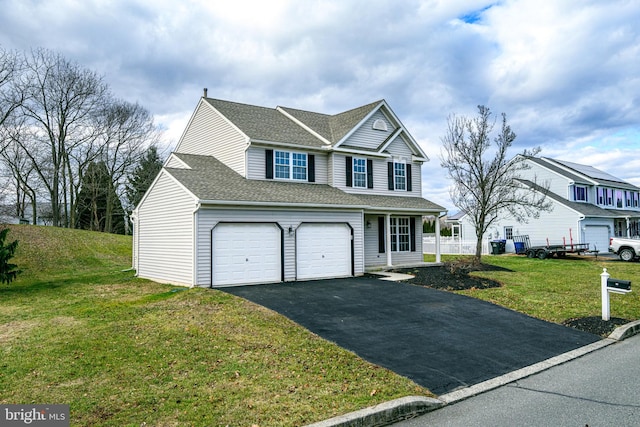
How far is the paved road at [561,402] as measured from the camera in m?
5.12

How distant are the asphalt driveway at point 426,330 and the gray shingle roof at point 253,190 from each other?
325 centimetres

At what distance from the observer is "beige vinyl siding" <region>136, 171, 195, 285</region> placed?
1474cm

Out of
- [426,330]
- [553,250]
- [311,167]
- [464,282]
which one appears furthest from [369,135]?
[553,250]

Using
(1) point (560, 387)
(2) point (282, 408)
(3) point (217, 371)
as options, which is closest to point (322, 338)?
(3) point (217, 371)

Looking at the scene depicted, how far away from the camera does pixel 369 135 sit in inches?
859

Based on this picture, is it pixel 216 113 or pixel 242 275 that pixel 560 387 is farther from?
pixel 216 113

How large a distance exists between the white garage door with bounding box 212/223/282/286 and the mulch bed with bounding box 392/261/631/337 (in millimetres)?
5194

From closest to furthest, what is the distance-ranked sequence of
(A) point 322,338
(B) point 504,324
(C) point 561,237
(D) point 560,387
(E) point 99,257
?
(D) point 560,387 < (A) point 322,338 < (B) point 504,324 < (E) point 99,257 < (C) point 561,237

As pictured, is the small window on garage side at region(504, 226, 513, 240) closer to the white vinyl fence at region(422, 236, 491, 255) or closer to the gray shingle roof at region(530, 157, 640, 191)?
the white vinyl fence at region(422, 236, 491, 255)

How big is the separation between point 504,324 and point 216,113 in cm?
1572

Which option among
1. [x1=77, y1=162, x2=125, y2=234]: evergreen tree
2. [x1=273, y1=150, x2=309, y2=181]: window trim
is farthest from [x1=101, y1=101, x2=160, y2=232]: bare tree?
[x1=273, y1=150, x2=309, y2=181]: window trim

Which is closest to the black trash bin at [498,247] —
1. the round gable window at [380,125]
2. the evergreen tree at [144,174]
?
the round gable window at [380,125]

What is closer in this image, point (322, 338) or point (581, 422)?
point (581, 422)

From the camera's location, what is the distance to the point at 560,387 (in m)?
6.31
